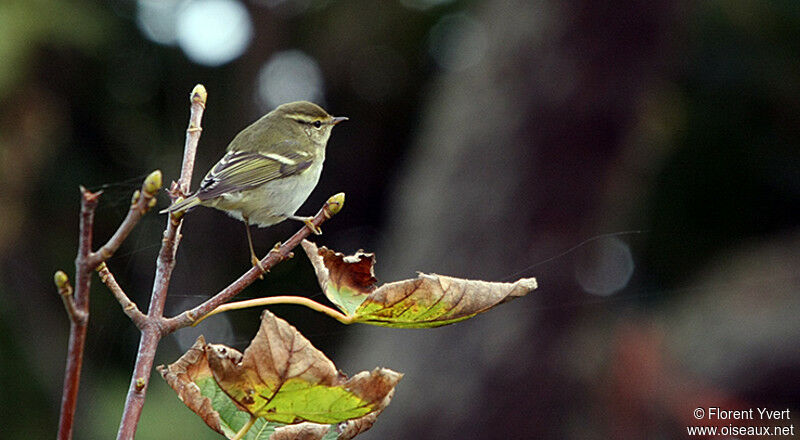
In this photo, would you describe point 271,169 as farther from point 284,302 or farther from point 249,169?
point 284,302

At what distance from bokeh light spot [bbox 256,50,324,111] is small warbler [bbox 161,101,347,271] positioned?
2.23 metres

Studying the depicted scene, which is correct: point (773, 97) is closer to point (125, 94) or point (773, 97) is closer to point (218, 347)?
point (125, 94)

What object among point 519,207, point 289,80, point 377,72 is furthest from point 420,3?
point 519,207

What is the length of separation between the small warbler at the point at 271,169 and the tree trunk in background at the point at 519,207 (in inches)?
109

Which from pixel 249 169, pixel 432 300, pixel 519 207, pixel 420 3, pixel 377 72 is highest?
pixel 420 3

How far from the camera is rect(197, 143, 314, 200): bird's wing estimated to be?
1372mm

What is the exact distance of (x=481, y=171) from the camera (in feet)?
15.8

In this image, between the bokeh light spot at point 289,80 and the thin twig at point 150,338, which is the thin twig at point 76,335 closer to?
the thin twig at point 150,338

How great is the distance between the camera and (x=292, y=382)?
0.60m

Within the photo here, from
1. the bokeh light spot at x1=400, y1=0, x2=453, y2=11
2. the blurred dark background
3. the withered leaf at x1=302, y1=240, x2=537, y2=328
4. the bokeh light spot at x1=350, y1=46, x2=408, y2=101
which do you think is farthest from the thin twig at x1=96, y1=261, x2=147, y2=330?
the bokeh light spot at x1=400, y1=0, x2=453, y2=11

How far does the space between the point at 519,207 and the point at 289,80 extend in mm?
1366

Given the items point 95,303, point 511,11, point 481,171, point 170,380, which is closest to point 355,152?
point 481,171

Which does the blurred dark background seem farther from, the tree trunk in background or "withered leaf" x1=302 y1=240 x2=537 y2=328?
"withered leaf" x1=302 y1=240 x2=537 y2=328

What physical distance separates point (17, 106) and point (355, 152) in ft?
6.18
